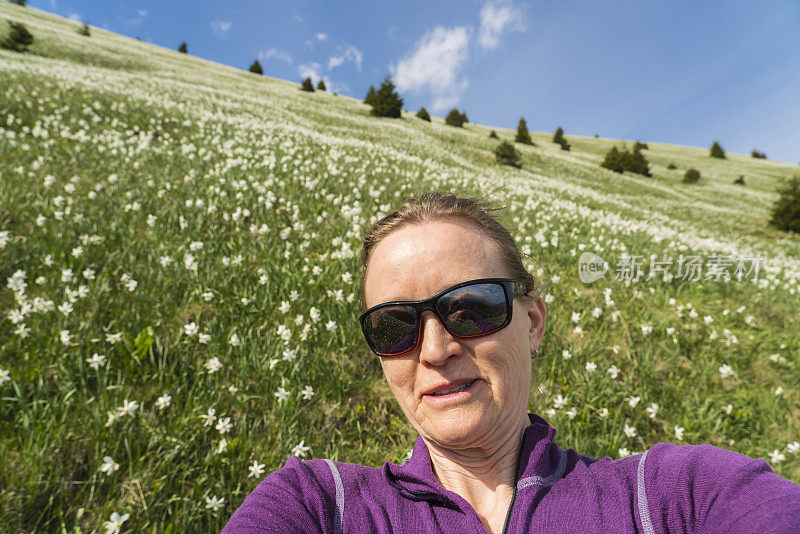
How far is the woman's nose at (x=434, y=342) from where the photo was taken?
67.8 inches

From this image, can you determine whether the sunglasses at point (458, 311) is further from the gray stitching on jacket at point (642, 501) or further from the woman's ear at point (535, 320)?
the gray stitching on jacket at point (642, 501)

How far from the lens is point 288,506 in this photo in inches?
62.2

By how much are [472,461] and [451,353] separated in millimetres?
593

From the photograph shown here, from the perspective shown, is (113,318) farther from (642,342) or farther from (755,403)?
(755,403)

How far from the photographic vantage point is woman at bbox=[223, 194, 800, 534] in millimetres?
1550

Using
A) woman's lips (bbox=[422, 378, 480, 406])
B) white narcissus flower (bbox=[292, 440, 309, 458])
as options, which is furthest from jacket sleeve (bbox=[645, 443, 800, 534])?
white narcissus flower (bbox=[292, 440, 309, 458])

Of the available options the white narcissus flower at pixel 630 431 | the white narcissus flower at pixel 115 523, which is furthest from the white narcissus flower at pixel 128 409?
the white narcissus flower at pixel 630 431

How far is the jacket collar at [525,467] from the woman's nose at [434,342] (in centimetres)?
56

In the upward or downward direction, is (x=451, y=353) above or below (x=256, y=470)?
above

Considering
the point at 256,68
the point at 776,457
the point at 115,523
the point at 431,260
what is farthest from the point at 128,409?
the point at 256,68

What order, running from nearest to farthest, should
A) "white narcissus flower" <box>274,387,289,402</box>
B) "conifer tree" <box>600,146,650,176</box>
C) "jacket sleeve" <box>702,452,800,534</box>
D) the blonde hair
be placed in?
"jacket sleeve" <box>702,452,800,534</box> → the blonde hair → "white narcissus flower" <box>274,387,289,402</box> → "conifer tree" <box>600,146,650,176</box>

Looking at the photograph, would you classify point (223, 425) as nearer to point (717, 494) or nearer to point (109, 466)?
point (109, 466)
